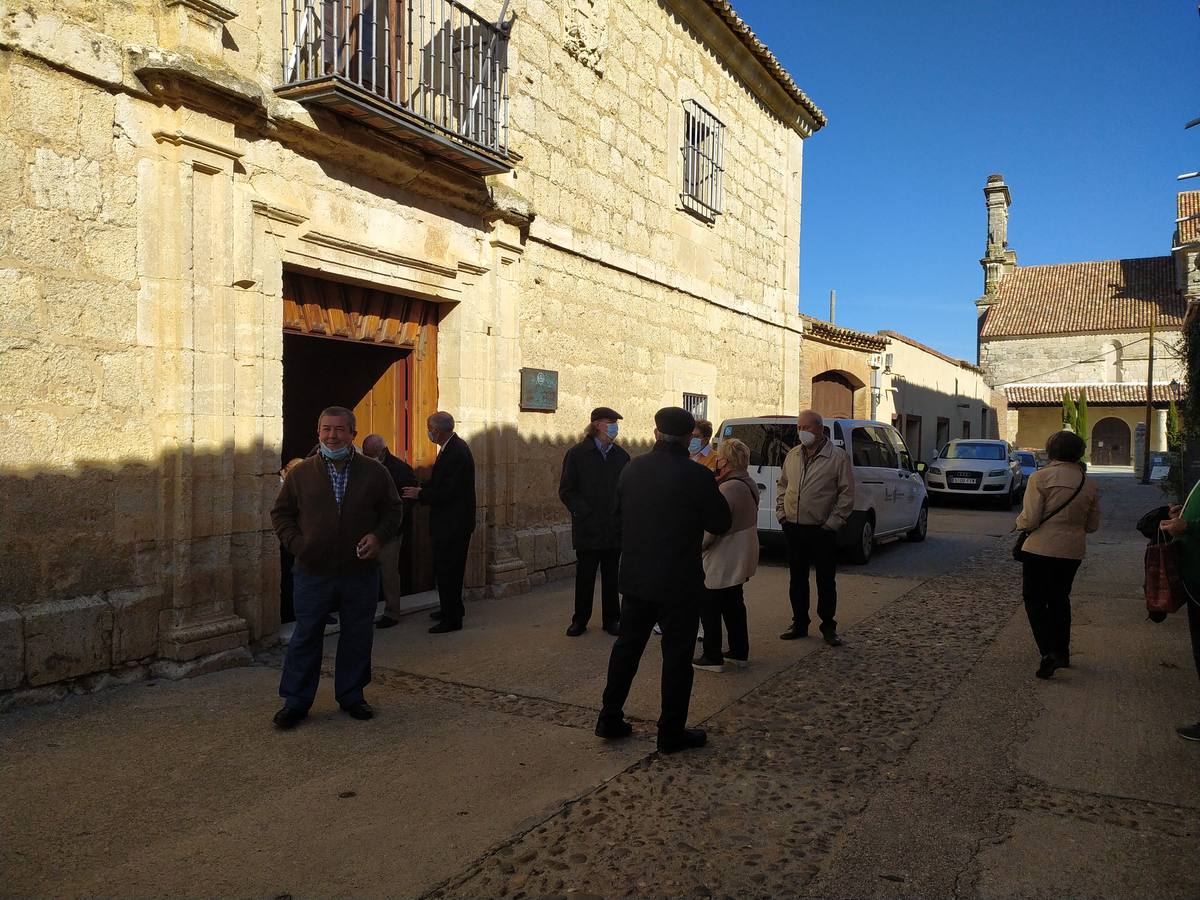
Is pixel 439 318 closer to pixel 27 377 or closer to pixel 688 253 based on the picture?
pixel 27 377

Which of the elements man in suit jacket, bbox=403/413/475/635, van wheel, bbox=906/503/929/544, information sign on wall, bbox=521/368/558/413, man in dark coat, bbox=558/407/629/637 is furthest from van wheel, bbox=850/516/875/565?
man in suit jacket, bbox=403/413/475/635

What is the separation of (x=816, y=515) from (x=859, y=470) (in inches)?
164

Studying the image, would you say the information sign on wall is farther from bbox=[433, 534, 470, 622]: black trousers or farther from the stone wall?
the stone wall

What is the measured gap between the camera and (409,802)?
3.50m

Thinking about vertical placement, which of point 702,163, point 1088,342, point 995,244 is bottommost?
point 702,163

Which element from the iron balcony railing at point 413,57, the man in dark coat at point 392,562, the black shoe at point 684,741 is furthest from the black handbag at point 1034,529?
the iron balcony railing at point 413,57

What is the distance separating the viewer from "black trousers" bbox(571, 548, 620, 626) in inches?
253

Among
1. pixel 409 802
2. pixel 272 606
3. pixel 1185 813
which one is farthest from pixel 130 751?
pixel 1185 813

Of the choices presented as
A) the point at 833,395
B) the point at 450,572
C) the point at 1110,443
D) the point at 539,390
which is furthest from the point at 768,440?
the point at 1110,443

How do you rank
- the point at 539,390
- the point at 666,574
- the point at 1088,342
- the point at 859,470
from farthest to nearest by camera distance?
1. the point at 1088,342
2. the point at 859,470
3. the point at 539,390
4. the point at 666,574

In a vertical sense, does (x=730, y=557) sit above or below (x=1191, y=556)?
below

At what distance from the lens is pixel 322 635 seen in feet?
14.6

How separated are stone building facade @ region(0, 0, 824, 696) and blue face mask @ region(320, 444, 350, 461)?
1343 millimetres

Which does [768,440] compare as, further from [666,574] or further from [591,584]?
[666,574]
